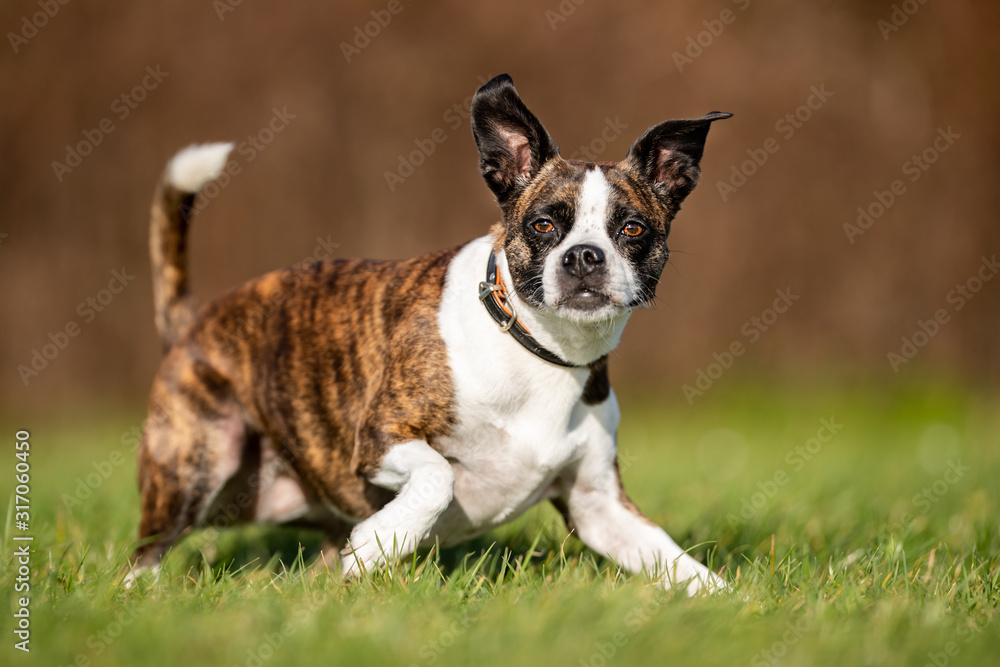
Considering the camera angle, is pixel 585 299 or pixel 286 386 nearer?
pixel 585 299

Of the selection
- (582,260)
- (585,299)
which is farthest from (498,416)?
(582,260)

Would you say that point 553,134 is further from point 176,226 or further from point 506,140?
point 506,140

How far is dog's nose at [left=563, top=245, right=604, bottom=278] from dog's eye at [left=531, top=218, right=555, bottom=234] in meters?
0.19

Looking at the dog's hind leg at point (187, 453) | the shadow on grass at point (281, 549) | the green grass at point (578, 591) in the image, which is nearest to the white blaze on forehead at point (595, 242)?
the green grass at point (578, 591)

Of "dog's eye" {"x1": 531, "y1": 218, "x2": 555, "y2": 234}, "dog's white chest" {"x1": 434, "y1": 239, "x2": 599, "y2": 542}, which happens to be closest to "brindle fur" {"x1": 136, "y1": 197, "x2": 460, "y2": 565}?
"dog's white chest" {"x1": 434, "y1": 239, "x2": 599, "y2": 542}

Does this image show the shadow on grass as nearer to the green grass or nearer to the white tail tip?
the green grass

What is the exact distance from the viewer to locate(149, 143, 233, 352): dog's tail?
4180mm

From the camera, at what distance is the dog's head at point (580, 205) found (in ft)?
10.5

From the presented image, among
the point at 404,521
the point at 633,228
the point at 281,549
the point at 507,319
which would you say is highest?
the point at 633,228

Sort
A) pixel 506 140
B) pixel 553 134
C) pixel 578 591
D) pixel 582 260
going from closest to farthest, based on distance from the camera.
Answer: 1. pixel 578 591
2. pixel 582 260
3. pixel 506 140
4. pixel 553 134

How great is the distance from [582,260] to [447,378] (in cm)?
64

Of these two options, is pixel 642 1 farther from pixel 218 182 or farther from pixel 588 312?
pixel 588 312

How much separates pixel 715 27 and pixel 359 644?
8.00m

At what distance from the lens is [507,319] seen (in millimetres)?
3316
